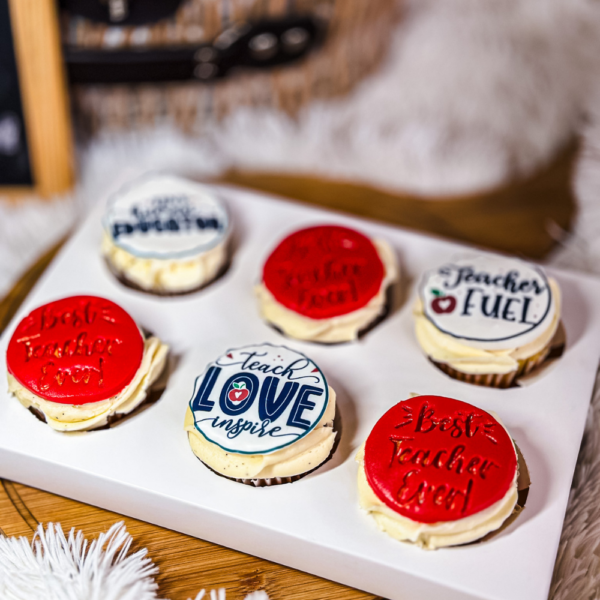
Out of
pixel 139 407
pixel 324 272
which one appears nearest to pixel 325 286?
pixel 324 272

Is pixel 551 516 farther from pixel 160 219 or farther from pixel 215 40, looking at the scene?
pixel 215 40

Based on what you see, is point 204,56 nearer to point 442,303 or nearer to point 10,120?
point 10,120

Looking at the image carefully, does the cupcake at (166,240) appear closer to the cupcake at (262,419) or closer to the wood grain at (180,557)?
the cupcake at (262,419)

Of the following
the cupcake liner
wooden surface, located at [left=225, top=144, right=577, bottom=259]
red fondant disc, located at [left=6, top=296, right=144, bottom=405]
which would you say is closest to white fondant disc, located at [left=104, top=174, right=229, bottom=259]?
red fondant disc, located at [left=6, top=296, right=144, bottom=405]

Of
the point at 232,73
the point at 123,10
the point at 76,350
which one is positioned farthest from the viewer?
the point at 232,73

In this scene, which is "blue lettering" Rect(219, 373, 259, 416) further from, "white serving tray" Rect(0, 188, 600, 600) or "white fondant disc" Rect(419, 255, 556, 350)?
"white fondant disc" Rect(419, 255, 556, 350)
